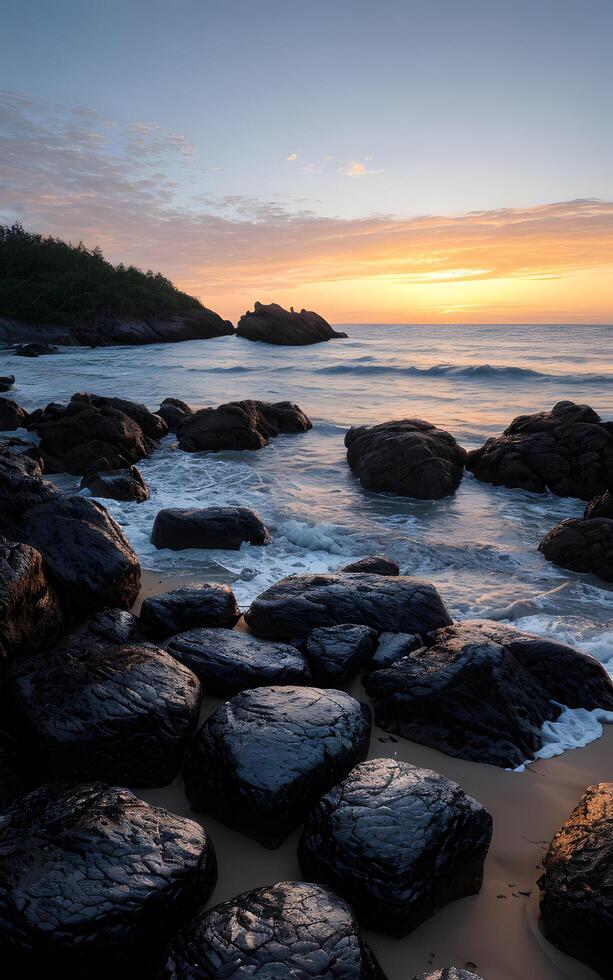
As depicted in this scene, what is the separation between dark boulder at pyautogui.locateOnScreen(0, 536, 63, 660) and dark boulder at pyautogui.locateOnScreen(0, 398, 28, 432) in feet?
37.1

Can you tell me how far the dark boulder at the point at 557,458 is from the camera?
10547mm

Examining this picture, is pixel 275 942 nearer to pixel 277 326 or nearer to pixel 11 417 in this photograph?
pixel 11 417

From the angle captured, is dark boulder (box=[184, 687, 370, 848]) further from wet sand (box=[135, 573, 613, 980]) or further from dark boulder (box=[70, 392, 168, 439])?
dark boulder (box=[70, 392, 168, 439])

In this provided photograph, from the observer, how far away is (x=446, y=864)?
2.77m

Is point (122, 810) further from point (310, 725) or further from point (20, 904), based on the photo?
point (310, 725)

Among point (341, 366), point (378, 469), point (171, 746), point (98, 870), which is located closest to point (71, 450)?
point (378, 469)

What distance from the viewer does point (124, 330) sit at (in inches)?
→ 1828

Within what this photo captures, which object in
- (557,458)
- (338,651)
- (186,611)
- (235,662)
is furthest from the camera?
(557,458)

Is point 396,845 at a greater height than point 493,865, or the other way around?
point 396,845

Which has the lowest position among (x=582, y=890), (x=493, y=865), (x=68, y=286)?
(x=493, y=865)

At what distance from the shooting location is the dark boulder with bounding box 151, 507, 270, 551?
291 inches

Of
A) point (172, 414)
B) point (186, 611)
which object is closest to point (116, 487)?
point (186, 611)

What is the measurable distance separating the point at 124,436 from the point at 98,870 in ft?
34.7

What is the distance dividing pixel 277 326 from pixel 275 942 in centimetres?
Answer: 4827
